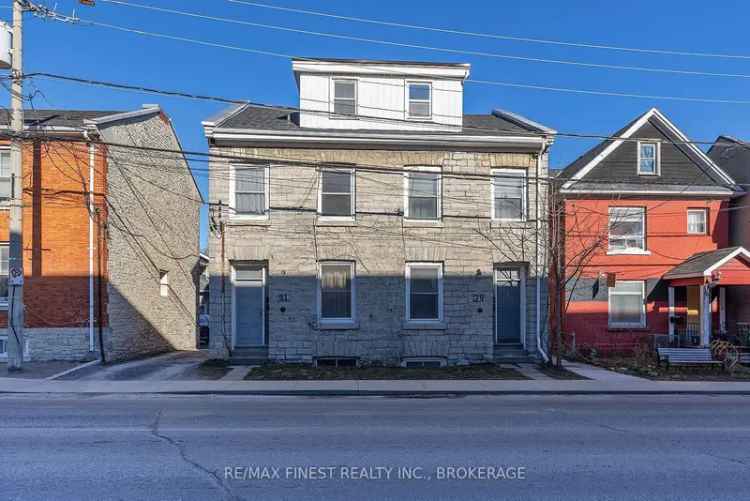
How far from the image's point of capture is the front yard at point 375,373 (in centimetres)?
1424

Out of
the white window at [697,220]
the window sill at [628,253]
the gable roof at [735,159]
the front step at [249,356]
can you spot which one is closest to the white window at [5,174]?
the front step at [249,356]

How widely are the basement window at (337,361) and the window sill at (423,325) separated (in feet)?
6.01

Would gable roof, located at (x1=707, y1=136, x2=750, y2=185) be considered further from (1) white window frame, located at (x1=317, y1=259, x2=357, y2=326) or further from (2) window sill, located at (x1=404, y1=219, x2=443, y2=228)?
(1) white window frame, located at (x1=317, y1=259, x2=357, y2=326)

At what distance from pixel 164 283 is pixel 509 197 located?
14.0 metres

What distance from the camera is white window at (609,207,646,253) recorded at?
19.6m

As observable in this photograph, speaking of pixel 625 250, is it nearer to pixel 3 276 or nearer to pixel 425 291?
pixel 425 291

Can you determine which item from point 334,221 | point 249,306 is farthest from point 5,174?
point 334,221

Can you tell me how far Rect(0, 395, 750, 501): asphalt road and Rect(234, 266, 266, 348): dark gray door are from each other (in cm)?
578

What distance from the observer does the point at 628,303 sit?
64.0ft

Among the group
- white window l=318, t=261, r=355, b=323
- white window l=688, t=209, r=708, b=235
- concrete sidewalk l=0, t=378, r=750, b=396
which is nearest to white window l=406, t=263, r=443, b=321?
white window l=318, t=261, r=355, b=323

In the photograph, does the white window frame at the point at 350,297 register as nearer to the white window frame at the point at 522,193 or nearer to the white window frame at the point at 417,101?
the white window frame at the point at 522,193

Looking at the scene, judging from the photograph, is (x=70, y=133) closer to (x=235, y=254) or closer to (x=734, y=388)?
(x=235, y=254)

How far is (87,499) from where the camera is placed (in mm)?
5277

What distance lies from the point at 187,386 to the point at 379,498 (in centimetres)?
848
